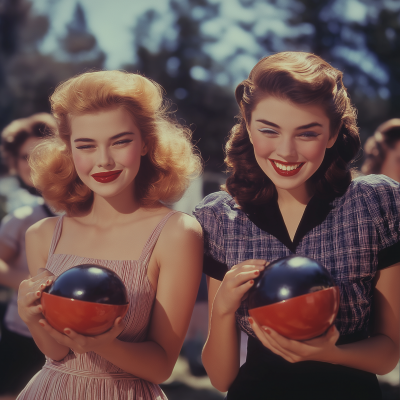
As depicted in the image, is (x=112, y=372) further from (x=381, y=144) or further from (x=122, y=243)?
(x=381, y=144)

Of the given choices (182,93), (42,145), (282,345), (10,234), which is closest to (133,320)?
(282,345)

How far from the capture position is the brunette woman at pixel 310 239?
2.21 metres

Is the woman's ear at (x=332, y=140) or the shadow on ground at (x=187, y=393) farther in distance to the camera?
the shadow on ground at (x=187, y=393)

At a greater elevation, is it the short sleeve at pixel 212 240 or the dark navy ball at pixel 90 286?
the dark navy ball at pixel 90 286

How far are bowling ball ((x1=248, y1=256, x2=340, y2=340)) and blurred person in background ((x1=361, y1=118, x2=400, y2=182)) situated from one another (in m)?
3.46

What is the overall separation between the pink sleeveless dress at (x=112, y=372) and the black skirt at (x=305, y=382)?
1.56 feet

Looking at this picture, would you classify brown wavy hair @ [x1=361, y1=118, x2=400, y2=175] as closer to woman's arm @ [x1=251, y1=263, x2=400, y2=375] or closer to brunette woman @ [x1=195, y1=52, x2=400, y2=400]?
brunette woman @ [x1=195, y1=52, x2=400, y2=400]

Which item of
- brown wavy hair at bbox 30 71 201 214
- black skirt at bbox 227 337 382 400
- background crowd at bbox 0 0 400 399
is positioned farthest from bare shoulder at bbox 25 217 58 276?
background crowd at bbox 0 0 400 399

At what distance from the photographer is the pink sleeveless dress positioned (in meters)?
2.35

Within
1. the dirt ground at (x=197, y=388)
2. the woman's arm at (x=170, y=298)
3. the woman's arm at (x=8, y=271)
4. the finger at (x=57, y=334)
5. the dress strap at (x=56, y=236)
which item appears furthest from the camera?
the dirt ground at (x=197, y=388)

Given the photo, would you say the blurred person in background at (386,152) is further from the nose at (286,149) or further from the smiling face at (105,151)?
the smiling face at (105,151)

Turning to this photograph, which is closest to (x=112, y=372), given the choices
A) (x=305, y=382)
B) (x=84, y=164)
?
(x=305, y=382)

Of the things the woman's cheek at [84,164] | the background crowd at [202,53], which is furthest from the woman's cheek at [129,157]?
the background crowd at [202,53]

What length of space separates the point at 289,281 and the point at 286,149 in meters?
0.63
